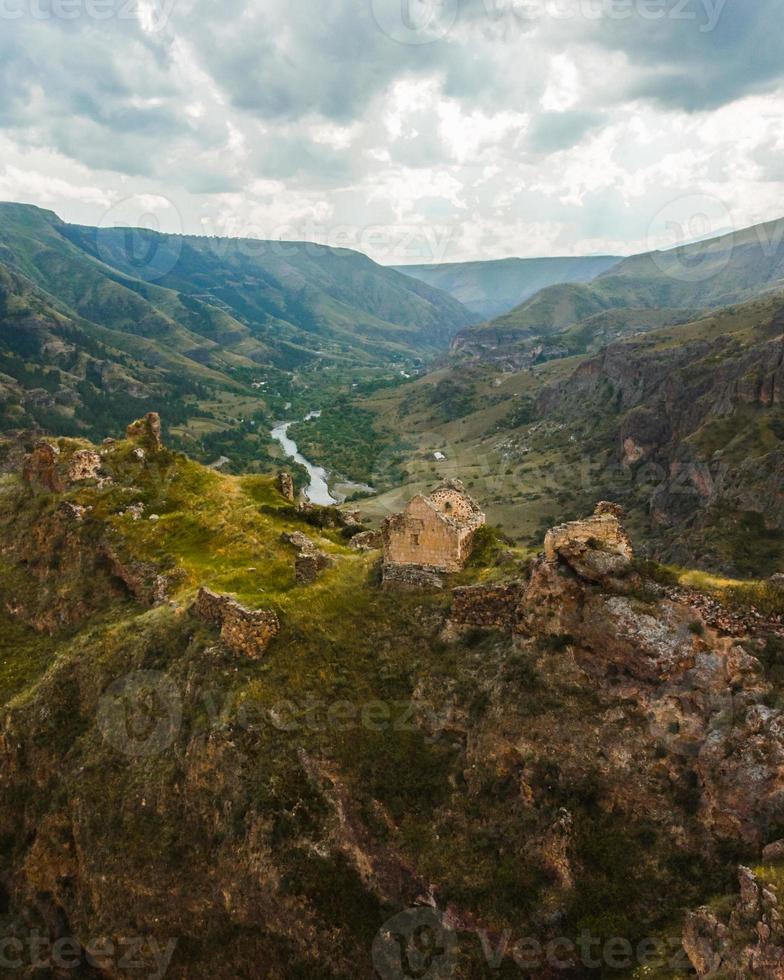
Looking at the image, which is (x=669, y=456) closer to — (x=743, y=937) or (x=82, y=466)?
(x=82, y=466)

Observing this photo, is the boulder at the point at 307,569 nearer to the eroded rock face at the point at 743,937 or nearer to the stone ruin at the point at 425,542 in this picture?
the stone ruin at the point at 425,542

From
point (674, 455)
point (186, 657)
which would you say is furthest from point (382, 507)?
point (186, 657)

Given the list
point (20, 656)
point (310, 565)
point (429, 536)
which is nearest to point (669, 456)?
point (429, 536)

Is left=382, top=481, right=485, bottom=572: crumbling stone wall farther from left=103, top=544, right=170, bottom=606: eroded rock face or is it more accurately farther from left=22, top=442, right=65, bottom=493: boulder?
left=22, top=442, right=65, bottom=493: boulder

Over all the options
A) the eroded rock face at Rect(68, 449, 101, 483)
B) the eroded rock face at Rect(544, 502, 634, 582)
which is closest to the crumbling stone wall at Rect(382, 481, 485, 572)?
the eroded rock face at Rect(544, 502, 634, 582)

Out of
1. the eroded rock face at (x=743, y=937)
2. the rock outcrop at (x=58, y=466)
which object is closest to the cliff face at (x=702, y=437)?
the rock outcrop at (x=58, y=466)
